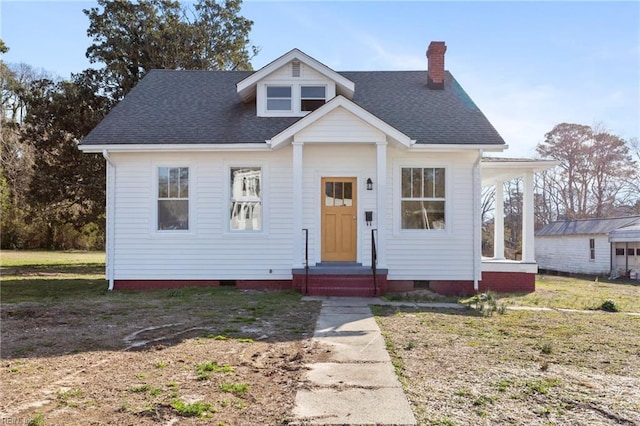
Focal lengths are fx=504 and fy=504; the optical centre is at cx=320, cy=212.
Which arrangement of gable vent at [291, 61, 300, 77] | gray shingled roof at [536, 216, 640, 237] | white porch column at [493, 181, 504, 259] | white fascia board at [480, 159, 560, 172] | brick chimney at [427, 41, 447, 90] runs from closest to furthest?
1. white fascia board at [480, 159, 560, 172]
2. gable vent at [291, 61, 300, 77]
3. brick chimney at [427, 41, 447, 90]
4. white porch column at [493, 181, 504, 259]
5. gray shingled roof at [536, 216, 640, 237]

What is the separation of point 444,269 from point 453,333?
499cm

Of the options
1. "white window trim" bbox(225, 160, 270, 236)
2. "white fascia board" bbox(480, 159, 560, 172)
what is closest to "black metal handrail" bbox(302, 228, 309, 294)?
"white window trim" bbox(225, 160, 270, 236)

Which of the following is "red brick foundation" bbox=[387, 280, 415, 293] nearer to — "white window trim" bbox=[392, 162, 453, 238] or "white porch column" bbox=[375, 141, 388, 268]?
"white porch column" bbox=[375, 141, 388, 268]

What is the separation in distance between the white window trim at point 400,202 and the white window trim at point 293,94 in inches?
104

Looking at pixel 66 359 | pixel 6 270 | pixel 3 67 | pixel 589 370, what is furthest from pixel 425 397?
pixel 3 67

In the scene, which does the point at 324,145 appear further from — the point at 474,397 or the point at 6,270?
the point at 6,270

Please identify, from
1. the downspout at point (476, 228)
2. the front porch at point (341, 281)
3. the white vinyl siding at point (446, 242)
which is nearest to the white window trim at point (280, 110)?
the white vinyl siding at point (446, 242)

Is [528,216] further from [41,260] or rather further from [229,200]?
[41,260]

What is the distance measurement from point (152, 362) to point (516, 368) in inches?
136

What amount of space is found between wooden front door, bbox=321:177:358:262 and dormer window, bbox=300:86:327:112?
2119mm

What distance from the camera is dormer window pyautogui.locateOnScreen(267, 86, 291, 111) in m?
12.5

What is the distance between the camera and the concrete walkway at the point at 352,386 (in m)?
3.45

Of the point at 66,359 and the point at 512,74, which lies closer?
the point at 66,359

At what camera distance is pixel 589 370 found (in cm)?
483
